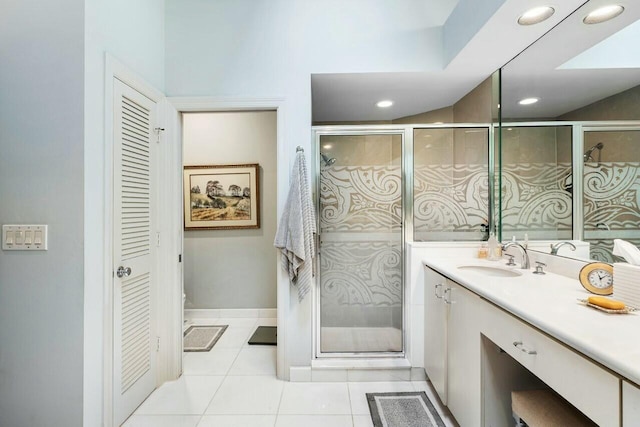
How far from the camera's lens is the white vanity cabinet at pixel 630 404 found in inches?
29.1

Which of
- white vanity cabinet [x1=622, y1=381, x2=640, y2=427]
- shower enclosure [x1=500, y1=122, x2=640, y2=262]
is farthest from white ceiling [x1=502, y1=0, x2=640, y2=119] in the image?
white vanity cabinet [x1=622, y1=381, x2=640, y2=427]

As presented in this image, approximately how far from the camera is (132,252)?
190 centimetres

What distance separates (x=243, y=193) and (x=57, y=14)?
2.22 metres

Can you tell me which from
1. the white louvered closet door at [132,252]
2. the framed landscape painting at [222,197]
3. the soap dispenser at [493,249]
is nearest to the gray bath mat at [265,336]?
the white louvered closet door at [132,252]

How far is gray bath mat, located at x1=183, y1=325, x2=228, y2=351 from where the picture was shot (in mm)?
2867

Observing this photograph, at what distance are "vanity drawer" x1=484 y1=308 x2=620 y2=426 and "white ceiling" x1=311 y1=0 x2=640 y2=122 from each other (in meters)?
1.21

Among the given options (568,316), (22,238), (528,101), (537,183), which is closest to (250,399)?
(22,238)

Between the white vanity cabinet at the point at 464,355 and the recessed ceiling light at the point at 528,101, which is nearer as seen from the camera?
the white vanity cabinet at the point at 464,355

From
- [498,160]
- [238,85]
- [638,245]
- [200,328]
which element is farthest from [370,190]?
[200,328]

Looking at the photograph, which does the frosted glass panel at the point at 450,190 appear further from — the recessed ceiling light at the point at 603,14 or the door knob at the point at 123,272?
the door knob at the point at 123,272

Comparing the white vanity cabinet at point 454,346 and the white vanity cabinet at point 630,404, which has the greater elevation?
the white vanity cabinet at point 630,404

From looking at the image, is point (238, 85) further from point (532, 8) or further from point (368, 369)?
point (368, 369)

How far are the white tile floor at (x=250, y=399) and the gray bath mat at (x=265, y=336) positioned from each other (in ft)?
1.04

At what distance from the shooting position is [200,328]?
10.9 feet
